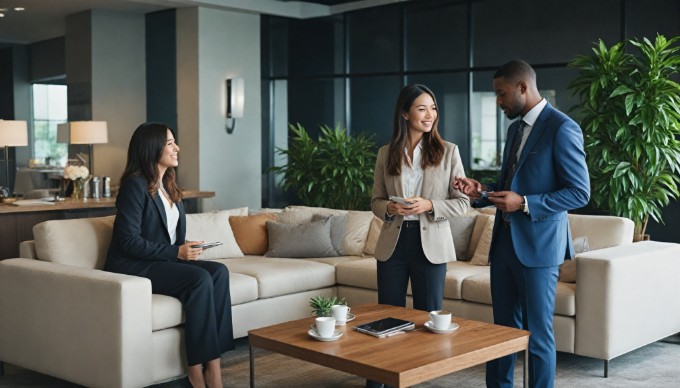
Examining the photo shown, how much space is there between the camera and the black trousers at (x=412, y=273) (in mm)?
3822

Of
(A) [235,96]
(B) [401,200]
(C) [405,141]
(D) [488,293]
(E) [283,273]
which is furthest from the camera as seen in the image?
(A) [235,96]

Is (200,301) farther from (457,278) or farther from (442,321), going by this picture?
(457,278)

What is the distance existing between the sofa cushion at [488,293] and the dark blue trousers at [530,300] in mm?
1022

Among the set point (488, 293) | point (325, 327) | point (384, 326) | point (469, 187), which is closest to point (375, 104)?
point (488, 293)

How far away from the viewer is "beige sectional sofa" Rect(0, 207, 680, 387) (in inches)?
161

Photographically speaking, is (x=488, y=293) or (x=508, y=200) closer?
(x=508, y=200)

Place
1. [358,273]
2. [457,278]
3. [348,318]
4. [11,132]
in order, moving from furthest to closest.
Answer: [11,132]
[358,273]
[457,278]
[348,318]

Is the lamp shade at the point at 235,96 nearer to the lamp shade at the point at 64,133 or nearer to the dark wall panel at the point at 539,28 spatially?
the lamp shade at the point at 64,133

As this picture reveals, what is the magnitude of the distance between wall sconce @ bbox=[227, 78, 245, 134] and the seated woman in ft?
13.3

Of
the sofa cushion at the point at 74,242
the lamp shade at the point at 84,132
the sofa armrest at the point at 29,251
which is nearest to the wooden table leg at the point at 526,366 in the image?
the sofa cushion at the point at 74,242

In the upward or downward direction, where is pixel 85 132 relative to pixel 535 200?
upward

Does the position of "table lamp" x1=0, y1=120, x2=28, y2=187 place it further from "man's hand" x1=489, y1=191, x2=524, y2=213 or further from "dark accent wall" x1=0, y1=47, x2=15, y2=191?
"dark accent wall" x1=0, y1=47, x2=15, y2=191

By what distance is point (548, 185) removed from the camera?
345 cm

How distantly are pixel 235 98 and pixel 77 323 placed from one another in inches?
182
